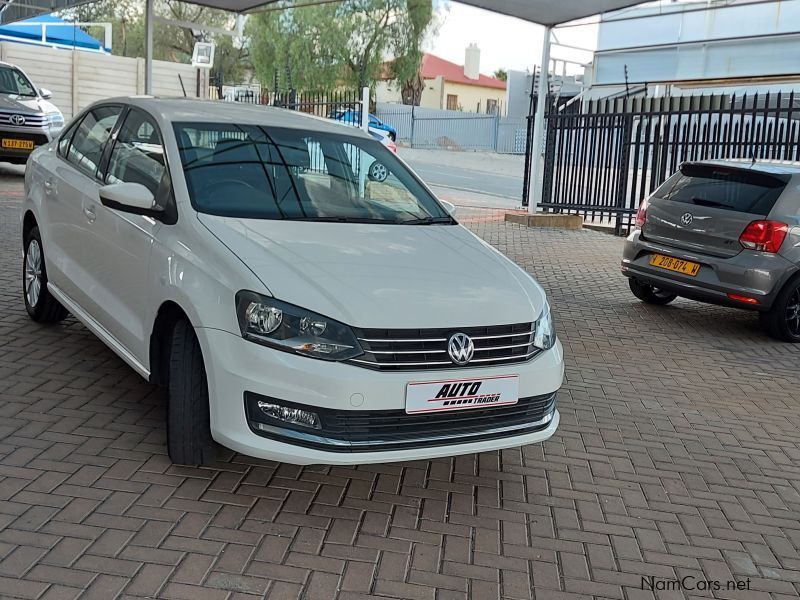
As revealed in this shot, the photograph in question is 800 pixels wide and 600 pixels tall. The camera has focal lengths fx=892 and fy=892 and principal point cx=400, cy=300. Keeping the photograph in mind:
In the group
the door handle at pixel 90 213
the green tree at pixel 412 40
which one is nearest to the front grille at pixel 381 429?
the door handle at pixel 90 213

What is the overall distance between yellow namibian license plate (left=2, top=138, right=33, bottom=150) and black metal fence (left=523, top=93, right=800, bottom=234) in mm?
8995

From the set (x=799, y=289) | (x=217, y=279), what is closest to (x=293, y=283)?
(x=217, y=279)

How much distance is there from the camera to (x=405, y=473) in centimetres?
438

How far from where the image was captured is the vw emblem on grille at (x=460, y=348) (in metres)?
3.73

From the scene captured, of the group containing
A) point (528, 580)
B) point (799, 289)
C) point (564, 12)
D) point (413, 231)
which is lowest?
point (528, 580)

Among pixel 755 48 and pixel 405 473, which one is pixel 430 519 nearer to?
pixel 405 473

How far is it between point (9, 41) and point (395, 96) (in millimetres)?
44068

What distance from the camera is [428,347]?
3699mm

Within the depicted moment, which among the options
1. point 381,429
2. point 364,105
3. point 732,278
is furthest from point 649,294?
point 364,105

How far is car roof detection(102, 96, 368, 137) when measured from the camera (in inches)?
196

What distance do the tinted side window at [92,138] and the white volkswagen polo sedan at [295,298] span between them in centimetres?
8

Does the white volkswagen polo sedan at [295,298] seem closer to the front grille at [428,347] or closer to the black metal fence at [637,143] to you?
the front grille at [428,347]
